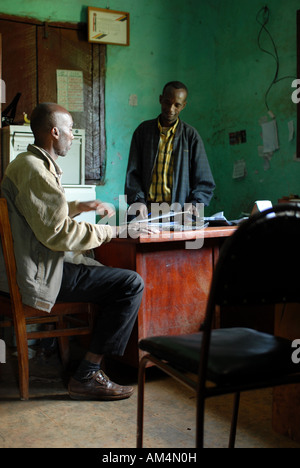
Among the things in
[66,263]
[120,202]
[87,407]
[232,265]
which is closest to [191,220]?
[66,263]

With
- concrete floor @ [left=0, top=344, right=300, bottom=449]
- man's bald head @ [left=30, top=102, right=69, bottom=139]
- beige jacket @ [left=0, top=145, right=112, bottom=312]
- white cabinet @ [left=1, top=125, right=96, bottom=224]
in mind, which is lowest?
concrete floor @ [left=0, top=344, right=300, bottom=449]

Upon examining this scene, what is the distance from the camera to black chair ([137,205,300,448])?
1.25 meters

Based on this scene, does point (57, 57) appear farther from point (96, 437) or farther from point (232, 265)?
point (232, 265)

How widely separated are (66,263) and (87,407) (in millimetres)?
679

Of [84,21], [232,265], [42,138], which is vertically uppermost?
[84,21]

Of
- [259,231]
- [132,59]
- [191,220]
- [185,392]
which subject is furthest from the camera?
[132,59]

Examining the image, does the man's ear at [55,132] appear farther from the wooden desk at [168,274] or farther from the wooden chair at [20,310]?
the wooden desk at [168,274]

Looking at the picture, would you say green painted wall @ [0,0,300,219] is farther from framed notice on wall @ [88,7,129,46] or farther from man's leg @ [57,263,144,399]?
man's leg @ [57,263,144,399]

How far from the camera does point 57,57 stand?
14.7 feet

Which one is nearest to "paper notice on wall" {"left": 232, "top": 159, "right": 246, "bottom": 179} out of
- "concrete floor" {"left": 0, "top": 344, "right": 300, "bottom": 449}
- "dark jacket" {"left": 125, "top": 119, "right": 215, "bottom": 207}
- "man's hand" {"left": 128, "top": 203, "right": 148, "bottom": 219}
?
"dark jacket" {"left": 125, "top": 119, "right": 215, "bottom": 207}

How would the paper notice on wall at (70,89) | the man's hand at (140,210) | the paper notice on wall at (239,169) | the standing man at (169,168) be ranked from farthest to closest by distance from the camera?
the paper notice on wall at (239,169) → the paper notice on wall at (70,89) → the standing man at (169,168) → the man's hand at (140,210)

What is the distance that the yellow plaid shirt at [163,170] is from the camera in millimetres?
3621

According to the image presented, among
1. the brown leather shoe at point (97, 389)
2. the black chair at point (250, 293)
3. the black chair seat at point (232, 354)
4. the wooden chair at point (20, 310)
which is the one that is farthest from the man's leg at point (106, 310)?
the black chair at point (250, 293)

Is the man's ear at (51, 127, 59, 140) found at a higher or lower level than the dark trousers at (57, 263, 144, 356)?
higher
